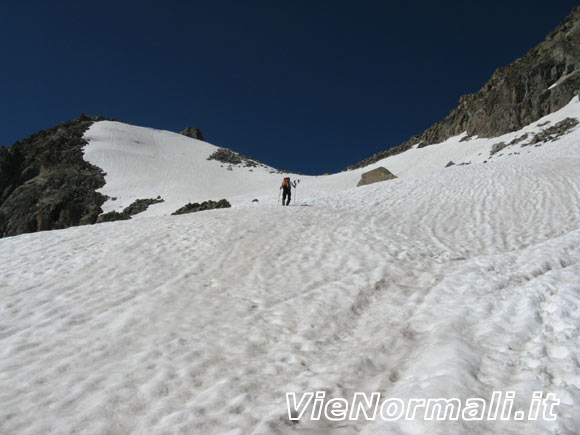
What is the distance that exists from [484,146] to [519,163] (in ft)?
77.4

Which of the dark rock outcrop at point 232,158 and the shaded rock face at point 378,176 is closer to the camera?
the shaded rock face at point 378,176

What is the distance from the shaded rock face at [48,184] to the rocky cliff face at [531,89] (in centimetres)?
5298

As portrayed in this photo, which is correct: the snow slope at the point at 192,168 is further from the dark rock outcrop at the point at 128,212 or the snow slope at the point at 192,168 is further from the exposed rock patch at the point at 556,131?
the exposed rock patch at the point at 556,131

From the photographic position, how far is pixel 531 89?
45156 millimetres

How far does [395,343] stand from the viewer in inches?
176

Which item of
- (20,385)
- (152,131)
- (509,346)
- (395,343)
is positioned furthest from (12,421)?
(152,131)

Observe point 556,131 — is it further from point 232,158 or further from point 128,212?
point 232,158

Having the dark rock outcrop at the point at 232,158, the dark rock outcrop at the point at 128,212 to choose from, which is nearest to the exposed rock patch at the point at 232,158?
the dark rock outcrop at the point at 232,158

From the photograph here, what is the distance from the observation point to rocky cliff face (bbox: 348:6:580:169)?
42062 millimetres

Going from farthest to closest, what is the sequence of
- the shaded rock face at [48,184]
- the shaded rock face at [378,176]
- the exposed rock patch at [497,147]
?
1. the exposed rock patch at [497,147]
2. the shaded rock face at [48,184]
3. the shaded rock face at [378,176]

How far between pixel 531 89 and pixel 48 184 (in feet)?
217

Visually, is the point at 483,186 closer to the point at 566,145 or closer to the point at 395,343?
the point at 395,343

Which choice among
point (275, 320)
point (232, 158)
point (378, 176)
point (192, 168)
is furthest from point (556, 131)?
point (192, 168)

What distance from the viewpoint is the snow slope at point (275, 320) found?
3.28 meters
